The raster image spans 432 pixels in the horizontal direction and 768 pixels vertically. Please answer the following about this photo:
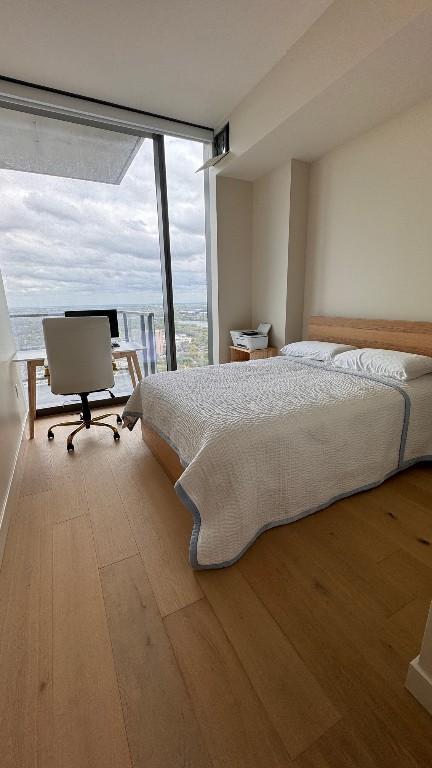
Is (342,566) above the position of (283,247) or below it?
below

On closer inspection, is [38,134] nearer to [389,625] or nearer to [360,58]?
[360,58]

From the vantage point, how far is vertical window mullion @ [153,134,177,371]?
318cm

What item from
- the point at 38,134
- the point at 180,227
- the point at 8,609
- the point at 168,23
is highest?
the point at 168,23

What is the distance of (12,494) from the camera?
1931 millimetres

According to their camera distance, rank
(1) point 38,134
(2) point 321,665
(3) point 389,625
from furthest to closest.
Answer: (1) point 38,134
(3) point 389,625
(2) point 321,665

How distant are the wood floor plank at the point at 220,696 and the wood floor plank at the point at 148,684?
0.10ft

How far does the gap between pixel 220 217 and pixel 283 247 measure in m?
0.79

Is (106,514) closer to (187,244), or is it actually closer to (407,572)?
(407,572)

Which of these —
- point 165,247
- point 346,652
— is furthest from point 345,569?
point 165,247

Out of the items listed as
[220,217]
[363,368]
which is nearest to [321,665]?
[363,368]

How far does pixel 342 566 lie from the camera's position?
1381 mm

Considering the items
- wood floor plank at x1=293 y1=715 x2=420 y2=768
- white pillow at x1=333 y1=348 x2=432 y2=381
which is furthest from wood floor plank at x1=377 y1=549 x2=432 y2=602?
white pillow at x1=333 y1=348 x2=432 y2=381

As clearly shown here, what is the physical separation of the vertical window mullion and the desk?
527 mm

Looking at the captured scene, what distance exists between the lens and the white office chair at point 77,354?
2.36 m
